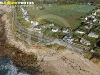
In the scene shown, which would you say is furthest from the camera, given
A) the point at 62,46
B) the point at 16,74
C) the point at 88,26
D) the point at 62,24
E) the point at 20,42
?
the point at 62,24

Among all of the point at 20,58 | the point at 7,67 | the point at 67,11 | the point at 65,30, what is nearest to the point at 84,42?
the point at 65,30

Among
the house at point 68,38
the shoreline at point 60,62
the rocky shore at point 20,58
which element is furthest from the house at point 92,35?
the rocky shore at point 20,58

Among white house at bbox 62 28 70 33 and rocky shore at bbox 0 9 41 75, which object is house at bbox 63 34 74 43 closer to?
white house at bbox 62 28 70 33

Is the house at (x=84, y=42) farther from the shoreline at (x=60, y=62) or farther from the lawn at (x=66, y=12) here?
the lawn at (x=66, y=12)

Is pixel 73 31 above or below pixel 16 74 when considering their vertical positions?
above

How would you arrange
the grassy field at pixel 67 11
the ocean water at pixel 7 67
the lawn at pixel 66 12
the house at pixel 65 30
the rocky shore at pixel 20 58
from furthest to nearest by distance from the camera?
the grassy field at pixel 67 11, the lawn at pixel 66 12, the house at pixel 65 30, the rocky shore at pixel 20 58, the ocean water at pixel 7 67

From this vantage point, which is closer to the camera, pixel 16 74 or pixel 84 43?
pixel 16 74

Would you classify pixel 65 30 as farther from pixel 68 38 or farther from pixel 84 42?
pixel 84 42

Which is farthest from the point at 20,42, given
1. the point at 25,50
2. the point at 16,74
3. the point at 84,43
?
the point at 84,43

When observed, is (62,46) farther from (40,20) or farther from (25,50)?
(40,20)
